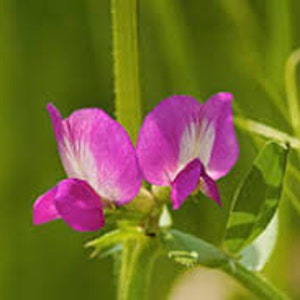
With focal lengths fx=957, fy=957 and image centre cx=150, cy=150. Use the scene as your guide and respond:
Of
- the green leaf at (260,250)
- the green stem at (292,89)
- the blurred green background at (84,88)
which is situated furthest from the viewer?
the blurred green background at (84,88)

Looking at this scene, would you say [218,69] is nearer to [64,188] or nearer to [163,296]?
[163,296]

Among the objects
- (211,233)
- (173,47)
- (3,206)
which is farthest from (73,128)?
(3,206)

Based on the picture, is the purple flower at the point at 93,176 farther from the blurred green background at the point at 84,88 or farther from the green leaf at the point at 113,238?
the blurred green background at the point at 84,88

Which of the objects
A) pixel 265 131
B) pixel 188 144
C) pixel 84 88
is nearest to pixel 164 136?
pixel 188 144

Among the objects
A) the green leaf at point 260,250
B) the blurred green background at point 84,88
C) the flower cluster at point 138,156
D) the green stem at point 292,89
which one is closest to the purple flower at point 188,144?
the flower cluster at point 138,156

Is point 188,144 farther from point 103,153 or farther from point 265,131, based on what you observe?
point 265,131

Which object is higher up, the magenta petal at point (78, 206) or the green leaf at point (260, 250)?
the magenta petal at point (78, 206)
